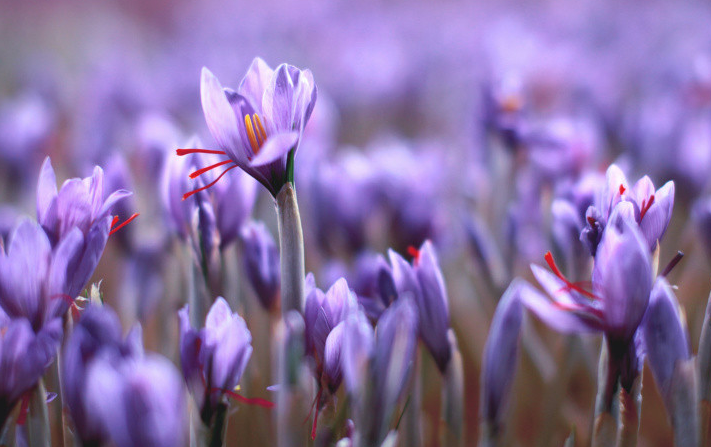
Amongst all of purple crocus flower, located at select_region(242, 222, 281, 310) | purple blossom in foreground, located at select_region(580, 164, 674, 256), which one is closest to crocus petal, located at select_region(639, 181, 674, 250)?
purple blossom in foreground, located at select_region(580, 164, 674, 256)

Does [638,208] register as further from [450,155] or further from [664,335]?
[450,155]

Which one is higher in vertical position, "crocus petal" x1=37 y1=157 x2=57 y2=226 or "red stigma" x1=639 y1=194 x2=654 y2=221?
"crocus petal" x1=37 y1=157 x2=57 y2=226

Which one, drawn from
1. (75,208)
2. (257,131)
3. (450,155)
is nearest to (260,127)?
(257,131)

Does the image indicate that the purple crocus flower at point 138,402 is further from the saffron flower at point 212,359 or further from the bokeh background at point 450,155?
the bokeh background at point 450,155

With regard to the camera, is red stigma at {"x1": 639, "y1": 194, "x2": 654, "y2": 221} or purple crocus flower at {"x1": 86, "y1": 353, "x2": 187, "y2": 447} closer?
purple crocus flower at {"x1": 86, "y1": 353, "x2": 187, "y2": 447}

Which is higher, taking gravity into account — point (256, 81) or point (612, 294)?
point (256, 81)

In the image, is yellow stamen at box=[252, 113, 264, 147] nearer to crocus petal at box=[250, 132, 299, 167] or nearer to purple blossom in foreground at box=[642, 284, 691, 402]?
crocus petal at box=[250, 132, 299, 167]

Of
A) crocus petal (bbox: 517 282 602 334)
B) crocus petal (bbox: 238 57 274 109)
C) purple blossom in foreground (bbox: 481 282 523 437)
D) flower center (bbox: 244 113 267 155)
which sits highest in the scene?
crocus petal (bbox: 238 57 274 109)

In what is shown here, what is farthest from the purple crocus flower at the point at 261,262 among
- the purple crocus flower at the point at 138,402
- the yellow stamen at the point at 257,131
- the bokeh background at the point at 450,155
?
the purple crocus flower at the point at 138,402
